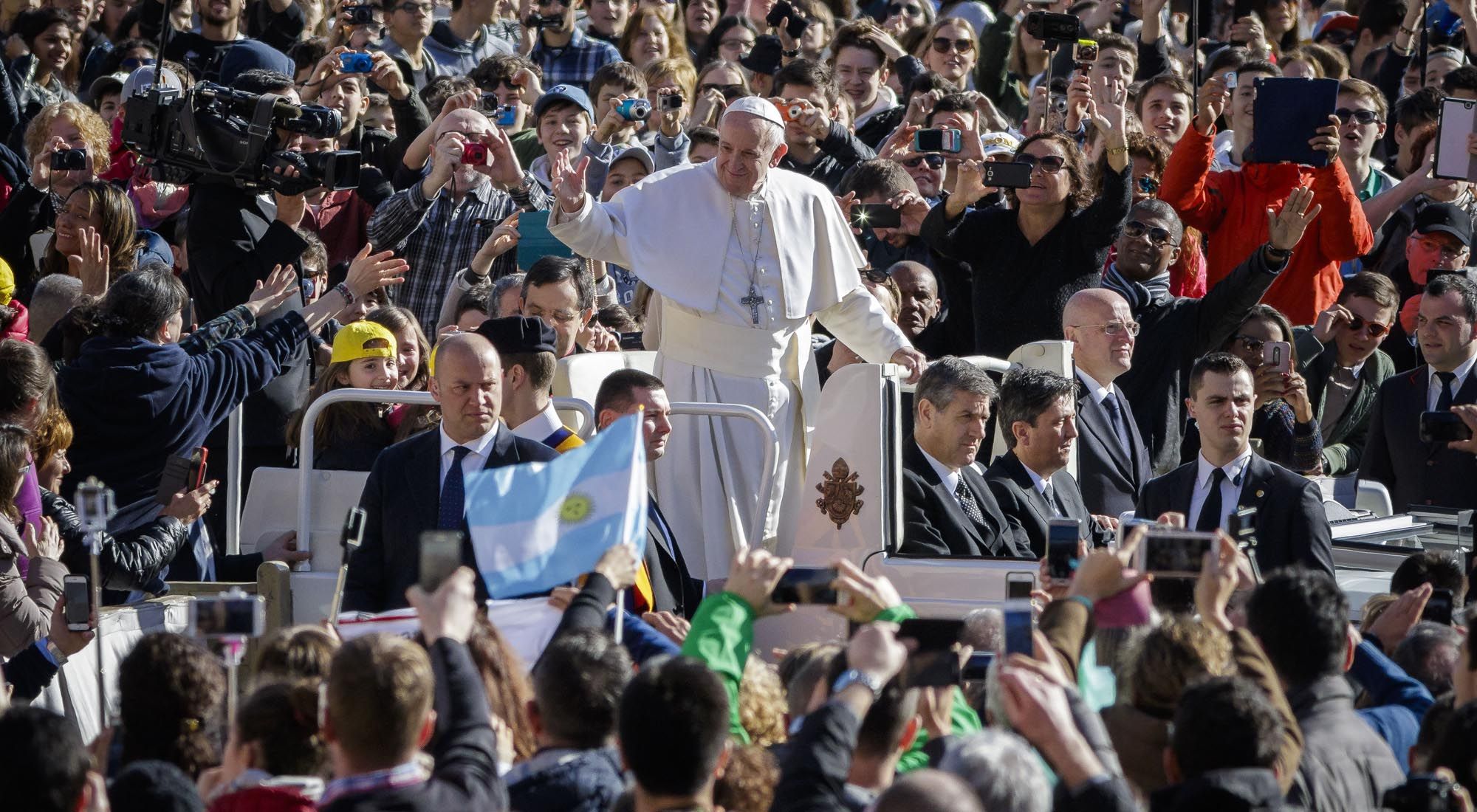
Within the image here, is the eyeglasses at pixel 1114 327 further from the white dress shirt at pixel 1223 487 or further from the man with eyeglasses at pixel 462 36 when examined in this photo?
the man with eyeglasses at pixel 462 36

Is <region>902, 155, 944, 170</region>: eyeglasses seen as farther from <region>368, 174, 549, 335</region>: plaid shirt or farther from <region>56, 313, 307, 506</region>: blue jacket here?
<region>56, 313, 307, 506</region>: blue jacket

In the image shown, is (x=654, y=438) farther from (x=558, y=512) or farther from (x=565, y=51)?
(x=565, y=51)

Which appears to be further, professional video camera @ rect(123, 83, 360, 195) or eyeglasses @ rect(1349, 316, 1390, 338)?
eyeglasses @ rect(1349, 316, 1390, 338)

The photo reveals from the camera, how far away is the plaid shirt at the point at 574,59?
13125 mm

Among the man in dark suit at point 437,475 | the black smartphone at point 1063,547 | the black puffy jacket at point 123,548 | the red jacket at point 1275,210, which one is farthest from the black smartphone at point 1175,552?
the red jacket at point 1275,210

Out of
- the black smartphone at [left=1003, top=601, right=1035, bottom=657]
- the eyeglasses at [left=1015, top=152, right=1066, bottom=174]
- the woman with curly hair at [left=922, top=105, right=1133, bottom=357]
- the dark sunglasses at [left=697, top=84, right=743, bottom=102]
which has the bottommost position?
the black smartphone at [left=1003, top=601, right=1035, bottom=657]

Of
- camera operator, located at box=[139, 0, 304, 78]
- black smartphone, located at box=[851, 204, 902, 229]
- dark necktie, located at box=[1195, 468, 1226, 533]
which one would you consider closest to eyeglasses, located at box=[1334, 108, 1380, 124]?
black smartphone, located at box=[851, 204, 902, 229]

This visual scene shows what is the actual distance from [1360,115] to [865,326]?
4.36 meters

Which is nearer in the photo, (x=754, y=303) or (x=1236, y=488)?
(x=1236, y=488)

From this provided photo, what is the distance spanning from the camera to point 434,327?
1026 centimetres

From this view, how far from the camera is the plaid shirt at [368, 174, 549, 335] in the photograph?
33.4 feet

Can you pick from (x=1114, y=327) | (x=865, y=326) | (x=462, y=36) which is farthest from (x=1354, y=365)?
(x=462, y=36)

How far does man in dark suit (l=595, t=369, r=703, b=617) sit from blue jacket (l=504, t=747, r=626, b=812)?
101 inches

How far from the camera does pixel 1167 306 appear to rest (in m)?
9.48
